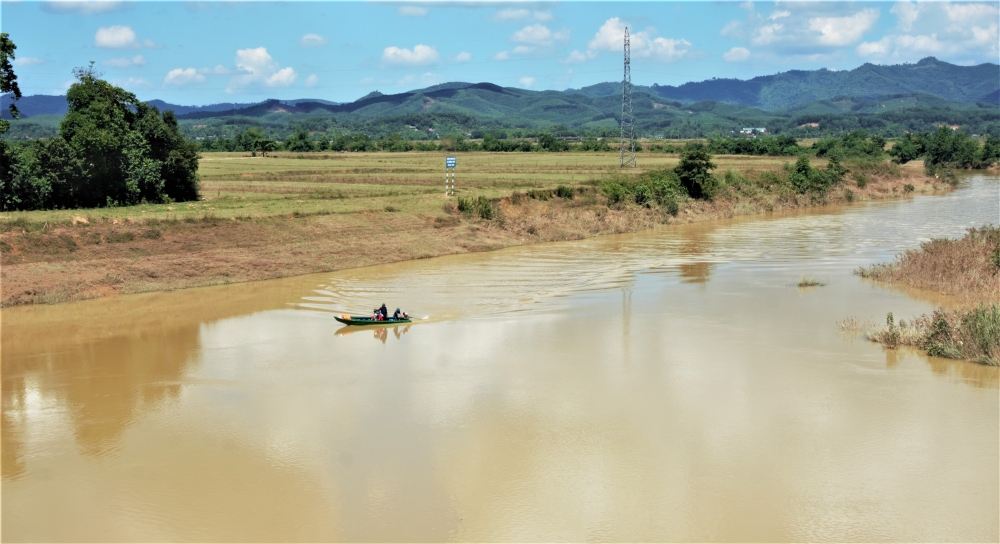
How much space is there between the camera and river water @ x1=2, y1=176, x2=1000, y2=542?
11.1 meters

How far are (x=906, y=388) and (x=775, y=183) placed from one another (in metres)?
42.3

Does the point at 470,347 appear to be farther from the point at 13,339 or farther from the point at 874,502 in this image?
the point at 13,339

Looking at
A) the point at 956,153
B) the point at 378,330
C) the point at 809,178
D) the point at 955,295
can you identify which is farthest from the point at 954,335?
the point at 956,153

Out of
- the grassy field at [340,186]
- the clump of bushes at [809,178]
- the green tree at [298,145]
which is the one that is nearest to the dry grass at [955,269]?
the grassy field at [340,186]

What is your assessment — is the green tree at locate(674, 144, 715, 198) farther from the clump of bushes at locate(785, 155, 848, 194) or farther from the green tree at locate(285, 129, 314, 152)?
the green tree at locate(285, 129, 314, 152)

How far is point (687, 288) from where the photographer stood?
26.7m

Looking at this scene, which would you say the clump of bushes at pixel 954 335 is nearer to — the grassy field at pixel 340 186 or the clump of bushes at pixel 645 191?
the grassy field at pixel 340 186

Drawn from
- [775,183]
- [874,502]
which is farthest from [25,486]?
[775,183]

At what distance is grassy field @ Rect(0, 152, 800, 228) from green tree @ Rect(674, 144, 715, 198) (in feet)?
19.5

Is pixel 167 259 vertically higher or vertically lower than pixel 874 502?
higher

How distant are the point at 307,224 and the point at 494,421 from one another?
20.6 meters

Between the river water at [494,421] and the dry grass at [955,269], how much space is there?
3.68 ft

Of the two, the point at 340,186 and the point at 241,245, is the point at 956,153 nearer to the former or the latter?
the point at 340,186

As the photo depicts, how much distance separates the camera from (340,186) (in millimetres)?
47781
